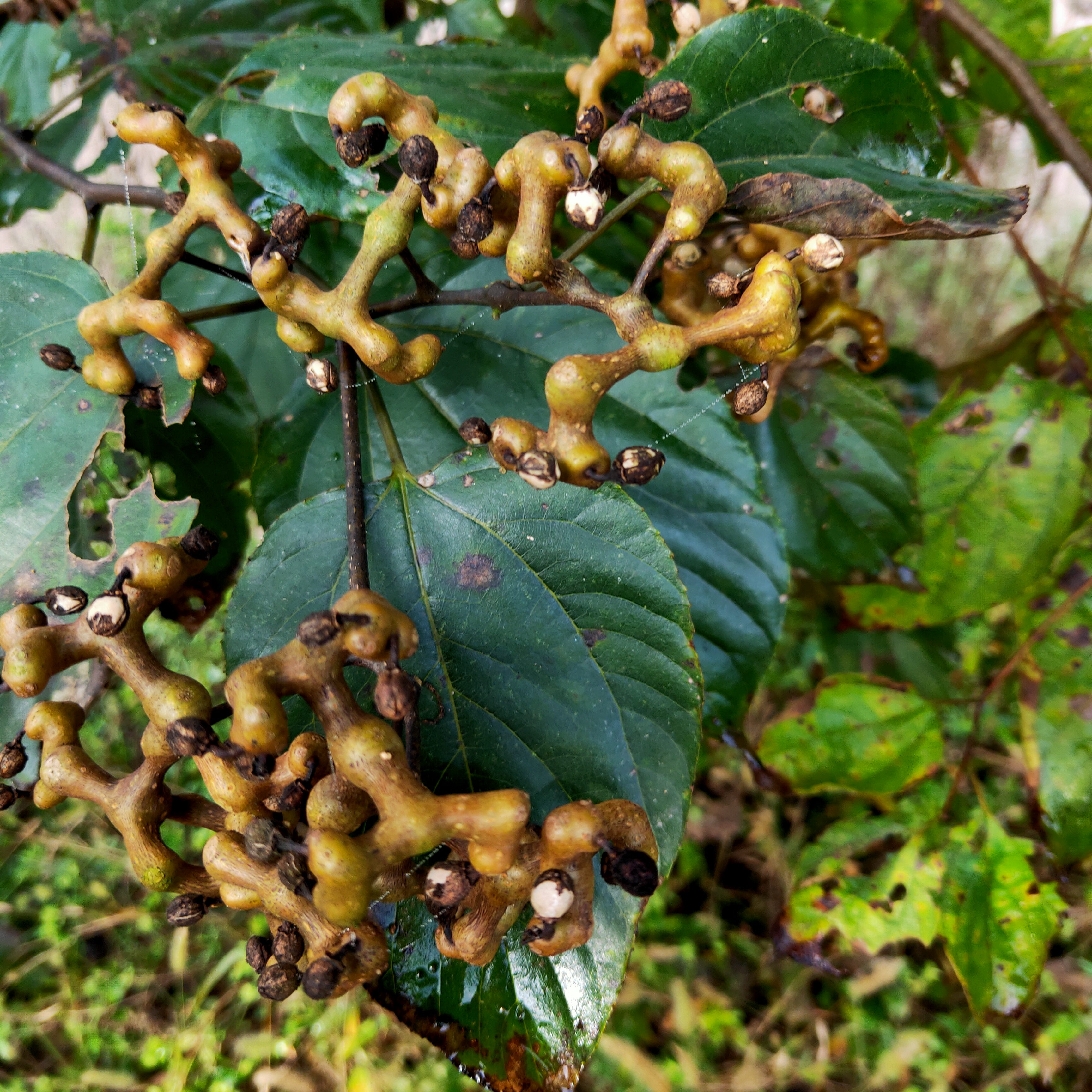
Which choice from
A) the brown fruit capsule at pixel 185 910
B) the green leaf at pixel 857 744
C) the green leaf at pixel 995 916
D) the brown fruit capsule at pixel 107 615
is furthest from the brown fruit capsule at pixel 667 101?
the green leaf at pixel 995 916

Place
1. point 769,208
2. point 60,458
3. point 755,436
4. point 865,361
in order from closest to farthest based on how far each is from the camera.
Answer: point 769,208, point 60,458, point 865,361, point 755,436

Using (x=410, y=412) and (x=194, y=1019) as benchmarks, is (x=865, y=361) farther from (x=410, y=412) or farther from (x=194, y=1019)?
(x=194, y=1019)

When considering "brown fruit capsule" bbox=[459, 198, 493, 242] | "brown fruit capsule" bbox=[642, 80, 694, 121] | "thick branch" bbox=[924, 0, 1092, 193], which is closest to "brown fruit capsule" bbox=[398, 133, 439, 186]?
"brown fruit capsule" bbox=[459, 198, 493, 242]

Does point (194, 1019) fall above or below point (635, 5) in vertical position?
below

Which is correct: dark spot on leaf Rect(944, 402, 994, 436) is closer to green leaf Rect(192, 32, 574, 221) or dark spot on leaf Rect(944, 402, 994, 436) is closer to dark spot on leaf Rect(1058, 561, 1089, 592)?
dark spot on leaf Rect(1058, 561, 1089, 592)

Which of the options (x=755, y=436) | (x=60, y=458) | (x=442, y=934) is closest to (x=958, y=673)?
(x=755, y=436)

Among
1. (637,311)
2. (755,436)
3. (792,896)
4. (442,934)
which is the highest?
(637,311)

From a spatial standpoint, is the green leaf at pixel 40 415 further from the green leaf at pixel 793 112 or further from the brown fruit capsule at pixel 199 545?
the green leaf at pixel 793 112

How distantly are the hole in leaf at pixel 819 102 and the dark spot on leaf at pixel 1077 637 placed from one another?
0.82 metres

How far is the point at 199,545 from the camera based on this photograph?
0.49m

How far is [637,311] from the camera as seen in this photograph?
0.40 m

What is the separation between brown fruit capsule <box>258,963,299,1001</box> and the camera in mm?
403

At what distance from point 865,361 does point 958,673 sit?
3.25ft

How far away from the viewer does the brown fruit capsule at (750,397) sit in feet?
1.37
